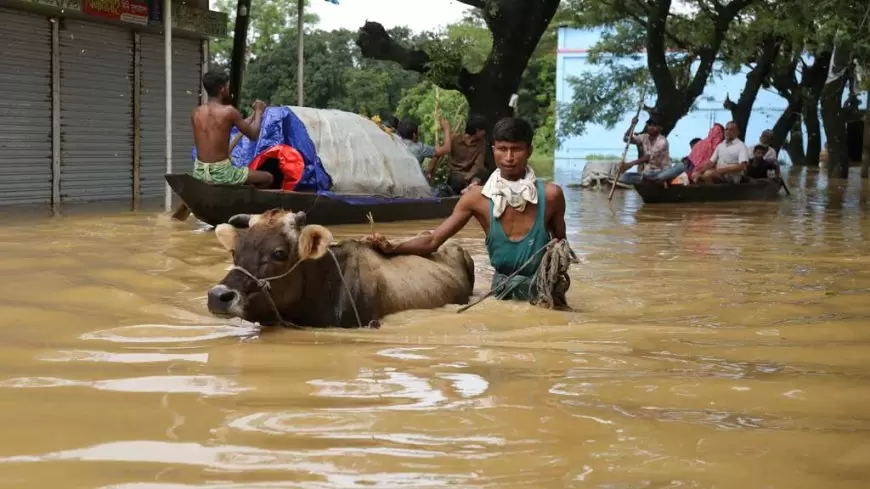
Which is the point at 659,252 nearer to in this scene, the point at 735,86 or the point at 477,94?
the point at 477,94

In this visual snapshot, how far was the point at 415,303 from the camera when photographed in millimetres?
6215

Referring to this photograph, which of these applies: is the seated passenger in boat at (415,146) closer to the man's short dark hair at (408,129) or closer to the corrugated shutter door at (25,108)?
the man's short dark hair at (408,129)

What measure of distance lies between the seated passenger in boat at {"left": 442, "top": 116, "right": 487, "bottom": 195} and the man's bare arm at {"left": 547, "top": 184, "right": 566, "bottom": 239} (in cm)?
926

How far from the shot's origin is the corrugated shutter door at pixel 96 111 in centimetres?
1603

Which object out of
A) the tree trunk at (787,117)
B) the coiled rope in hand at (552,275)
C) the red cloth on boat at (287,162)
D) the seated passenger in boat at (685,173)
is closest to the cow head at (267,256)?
the coiled rope in hand at (552,275)

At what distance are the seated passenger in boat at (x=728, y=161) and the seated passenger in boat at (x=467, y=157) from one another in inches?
207

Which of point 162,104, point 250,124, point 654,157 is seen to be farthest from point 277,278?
point 654,157

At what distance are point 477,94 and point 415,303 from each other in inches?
586

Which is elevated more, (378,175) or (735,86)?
(735,86)

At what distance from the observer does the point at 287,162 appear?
12.2 metres

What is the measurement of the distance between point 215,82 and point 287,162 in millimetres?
1460

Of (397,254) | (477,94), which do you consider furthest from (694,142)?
(397,254)

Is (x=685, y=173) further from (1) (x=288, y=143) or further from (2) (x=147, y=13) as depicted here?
(2) (x=147, y=13)

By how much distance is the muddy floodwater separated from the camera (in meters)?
3.23
